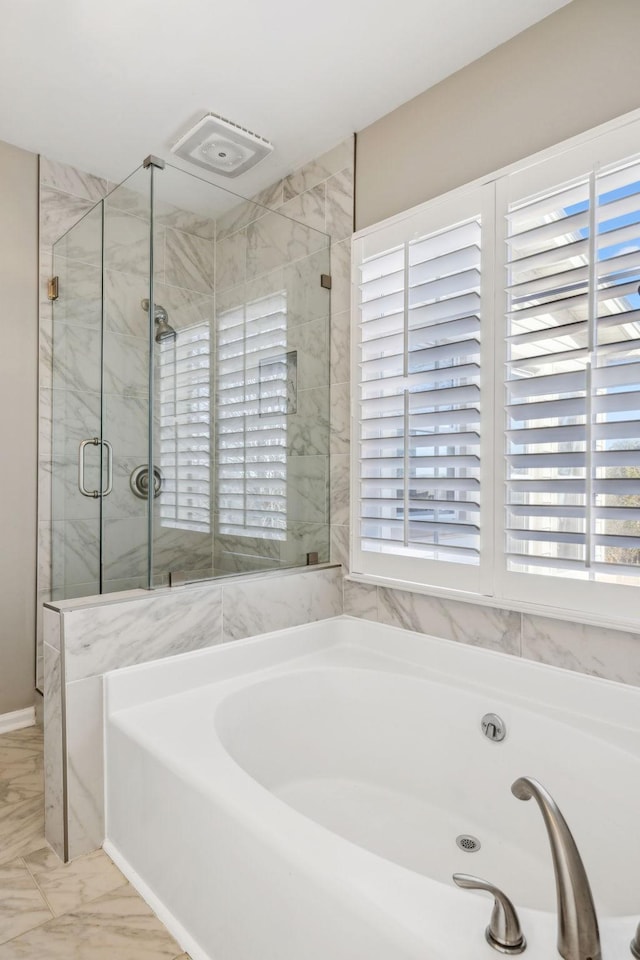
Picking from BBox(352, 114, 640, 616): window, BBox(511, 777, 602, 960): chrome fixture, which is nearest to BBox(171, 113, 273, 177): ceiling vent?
BBox(352, 114, 640, 616): window

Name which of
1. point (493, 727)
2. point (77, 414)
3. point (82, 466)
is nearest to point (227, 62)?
point (77, 414)

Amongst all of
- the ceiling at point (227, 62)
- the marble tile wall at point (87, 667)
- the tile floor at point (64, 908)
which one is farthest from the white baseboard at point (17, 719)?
the ceiling at point (227, 62)

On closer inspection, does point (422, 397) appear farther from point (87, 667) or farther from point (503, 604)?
point (87, 667)

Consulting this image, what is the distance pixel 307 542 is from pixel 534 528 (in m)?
0.95

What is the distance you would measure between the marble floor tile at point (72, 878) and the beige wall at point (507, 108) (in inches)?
94.2

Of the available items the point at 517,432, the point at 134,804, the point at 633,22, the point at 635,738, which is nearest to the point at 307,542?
the point at 517,432

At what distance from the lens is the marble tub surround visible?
1.65 metres

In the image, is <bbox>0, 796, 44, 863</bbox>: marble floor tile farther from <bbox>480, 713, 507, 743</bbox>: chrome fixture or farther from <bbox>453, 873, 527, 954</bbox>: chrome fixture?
<bbox>453, 873, 527, 954</bbox>: chrome fixture

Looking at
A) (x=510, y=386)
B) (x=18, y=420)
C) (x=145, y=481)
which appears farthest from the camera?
(x=18, y=420)

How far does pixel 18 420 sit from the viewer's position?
2582 mm

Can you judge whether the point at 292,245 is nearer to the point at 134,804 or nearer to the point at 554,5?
the point at 554,5

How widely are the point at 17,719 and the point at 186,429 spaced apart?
1.59 metres

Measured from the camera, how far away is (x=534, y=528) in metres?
1.80

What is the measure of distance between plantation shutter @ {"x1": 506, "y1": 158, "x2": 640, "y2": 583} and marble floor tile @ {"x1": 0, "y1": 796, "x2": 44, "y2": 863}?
1.69m
